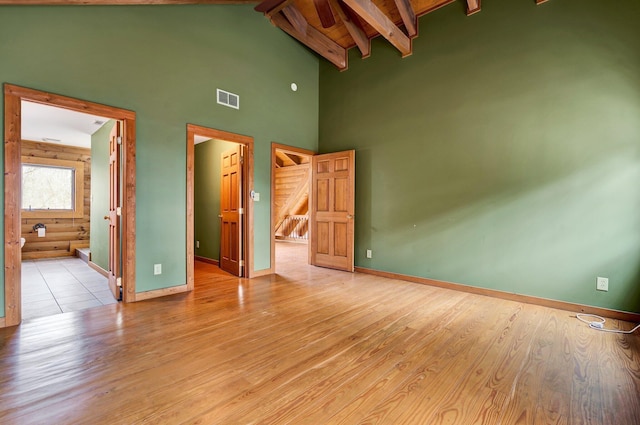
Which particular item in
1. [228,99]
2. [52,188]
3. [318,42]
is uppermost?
[318,42]

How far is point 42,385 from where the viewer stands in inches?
69.1

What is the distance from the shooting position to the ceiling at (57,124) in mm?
4242

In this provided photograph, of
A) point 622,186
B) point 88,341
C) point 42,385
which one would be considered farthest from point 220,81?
point 622,186

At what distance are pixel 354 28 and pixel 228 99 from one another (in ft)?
7.40

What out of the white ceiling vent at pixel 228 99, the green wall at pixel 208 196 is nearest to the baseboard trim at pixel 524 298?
the green wall at pixel 208 196

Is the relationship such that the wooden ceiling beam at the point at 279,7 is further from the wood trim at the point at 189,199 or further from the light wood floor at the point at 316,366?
the light wood floor at the point at 316,366

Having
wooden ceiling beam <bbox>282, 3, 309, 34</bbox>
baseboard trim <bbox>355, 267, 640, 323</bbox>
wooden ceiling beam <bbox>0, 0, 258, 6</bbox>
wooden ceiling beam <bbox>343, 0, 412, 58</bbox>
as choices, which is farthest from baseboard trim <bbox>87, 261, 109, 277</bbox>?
wooden ceiling beam <bbox>343, 0, 412, 58</bbox>

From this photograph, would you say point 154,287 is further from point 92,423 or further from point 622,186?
point 622,186

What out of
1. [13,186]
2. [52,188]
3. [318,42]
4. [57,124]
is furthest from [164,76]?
[52,188]

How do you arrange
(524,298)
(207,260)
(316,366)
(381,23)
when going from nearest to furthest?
(316,366), (524,298), (381,23), (207,260)

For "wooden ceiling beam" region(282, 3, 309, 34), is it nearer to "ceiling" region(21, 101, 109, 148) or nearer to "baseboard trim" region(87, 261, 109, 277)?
"ceiling" region(21, 101, 109, 148)

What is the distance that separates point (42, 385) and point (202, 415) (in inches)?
42.8

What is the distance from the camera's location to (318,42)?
486cm

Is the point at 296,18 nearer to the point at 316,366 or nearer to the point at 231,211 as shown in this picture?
the point at 231,211
